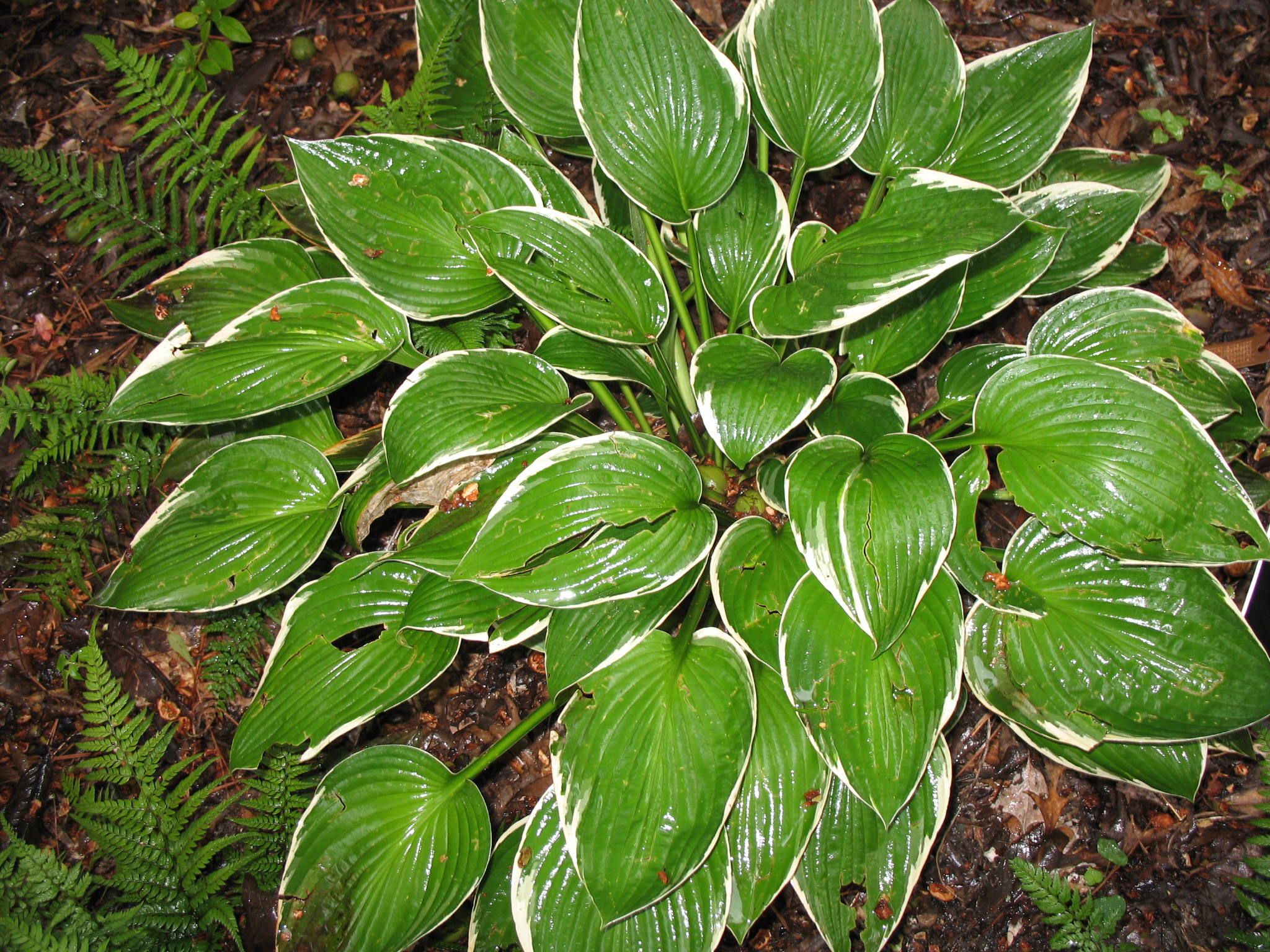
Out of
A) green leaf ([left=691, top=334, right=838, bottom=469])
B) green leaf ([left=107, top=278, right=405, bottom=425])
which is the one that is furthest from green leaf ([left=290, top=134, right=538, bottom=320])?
green leaf ([left=691, top=334, right=838, bottom=469])

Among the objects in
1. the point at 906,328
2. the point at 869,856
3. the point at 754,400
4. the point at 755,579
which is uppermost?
the point at 754,400

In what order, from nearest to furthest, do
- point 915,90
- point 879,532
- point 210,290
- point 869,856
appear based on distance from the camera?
point 879,532
point 869,856
point 915,90
point 210,290

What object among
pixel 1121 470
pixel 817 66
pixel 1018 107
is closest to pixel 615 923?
pixel 1121 470

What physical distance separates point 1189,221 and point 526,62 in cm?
226

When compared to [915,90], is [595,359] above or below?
below

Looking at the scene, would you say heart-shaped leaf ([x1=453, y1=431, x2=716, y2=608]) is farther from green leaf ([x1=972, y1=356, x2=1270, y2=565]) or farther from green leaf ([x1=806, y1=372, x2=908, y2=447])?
green leaf ([x1=972, y1=356, x2=1270, y2=565])

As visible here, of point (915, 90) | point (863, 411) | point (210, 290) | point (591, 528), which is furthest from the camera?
point (210, 290)

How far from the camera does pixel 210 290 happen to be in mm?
2047

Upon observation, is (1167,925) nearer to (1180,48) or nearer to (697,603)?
(697,603)

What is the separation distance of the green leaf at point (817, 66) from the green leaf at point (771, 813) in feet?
4.38

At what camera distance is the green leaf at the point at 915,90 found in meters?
1.90

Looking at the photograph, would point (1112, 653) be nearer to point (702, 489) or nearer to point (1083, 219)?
point (702, 489)

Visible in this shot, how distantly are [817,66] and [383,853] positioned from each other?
2.09 m

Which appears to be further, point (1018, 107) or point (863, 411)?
point (1018, 107)
